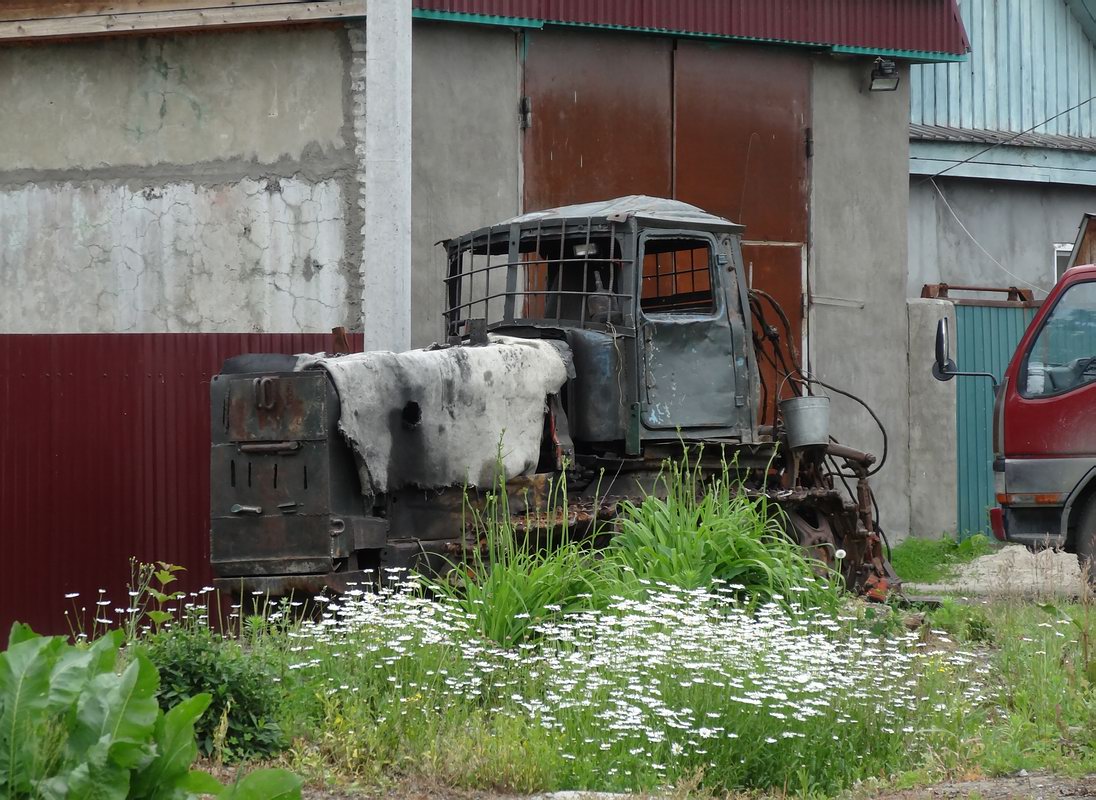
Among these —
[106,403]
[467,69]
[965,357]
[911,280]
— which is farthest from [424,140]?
[911,280]

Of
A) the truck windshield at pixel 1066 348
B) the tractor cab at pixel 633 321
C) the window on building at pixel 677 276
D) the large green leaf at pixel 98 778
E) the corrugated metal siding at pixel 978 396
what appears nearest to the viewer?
the large green leaf at pixel 98 778

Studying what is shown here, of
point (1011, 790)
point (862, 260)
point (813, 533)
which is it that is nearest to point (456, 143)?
point (862, 260)

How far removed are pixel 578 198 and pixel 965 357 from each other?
568 cm

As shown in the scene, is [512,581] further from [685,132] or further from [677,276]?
[685,132]

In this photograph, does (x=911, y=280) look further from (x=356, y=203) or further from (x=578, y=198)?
(x=356, y=203)

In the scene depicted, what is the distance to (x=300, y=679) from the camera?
6.45m

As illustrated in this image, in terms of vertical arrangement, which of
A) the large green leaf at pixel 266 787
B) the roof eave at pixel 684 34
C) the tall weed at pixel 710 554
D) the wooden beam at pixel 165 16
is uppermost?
the roof eave at pixel 684 34

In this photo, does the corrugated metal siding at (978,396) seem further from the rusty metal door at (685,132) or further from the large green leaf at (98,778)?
the large green leaf at (98,778)

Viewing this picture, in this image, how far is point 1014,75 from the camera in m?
20.6

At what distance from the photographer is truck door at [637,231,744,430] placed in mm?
9289

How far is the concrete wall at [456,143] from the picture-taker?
12852 millimetres

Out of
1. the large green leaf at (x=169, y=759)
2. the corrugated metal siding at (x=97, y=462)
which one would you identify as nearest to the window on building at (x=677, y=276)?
the corrugated metal siding at (x=97, y=462)

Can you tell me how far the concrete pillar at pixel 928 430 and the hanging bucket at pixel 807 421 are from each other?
18.6 ft

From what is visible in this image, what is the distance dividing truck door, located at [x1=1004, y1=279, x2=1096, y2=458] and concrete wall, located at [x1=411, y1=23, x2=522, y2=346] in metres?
4.67
